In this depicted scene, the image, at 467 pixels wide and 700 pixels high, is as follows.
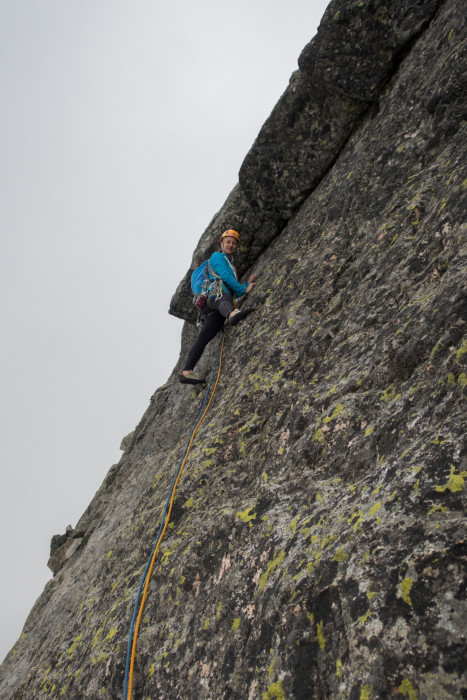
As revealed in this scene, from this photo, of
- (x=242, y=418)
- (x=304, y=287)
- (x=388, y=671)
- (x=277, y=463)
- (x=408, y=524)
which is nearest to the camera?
(x=388, y=671)

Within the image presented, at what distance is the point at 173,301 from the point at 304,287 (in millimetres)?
5927

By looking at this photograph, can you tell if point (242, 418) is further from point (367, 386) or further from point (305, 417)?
point (367, 386)

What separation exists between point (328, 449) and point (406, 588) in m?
1.76

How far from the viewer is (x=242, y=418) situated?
19.5ft

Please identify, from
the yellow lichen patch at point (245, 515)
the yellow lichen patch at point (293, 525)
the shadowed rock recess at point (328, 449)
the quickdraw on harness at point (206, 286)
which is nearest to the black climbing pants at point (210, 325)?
the quickdraw on harness at point (206, 286)

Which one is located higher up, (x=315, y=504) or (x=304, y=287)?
(x=304, y=287)

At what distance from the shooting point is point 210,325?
8.92 m

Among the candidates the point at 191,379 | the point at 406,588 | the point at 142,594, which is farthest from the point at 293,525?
the point at 191,379

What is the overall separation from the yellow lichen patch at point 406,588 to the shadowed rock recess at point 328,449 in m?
0.02

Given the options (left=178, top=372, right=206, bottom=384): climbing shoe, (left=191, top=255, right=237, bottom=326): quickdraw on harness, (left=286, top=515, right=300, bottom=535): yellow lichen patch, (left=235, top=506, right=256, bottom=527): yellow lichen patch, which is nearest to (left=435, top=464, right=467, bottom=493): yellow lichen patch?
(left=286, top=515, right=300, bottom=535): yellow lichen patch

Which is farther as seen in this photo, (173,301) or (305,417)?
(173,301)

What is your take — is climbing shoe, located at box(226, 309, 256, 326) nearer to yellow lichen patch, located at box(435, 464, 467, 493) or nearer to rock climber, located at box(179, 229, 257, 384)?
rock climber, located at box(179, 229, 257, 384)

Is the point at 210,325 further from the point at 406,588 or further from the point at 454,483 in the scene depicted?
the point at 406,588

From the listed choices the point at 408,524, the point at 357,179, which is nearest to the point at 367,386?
the point at 408,524
